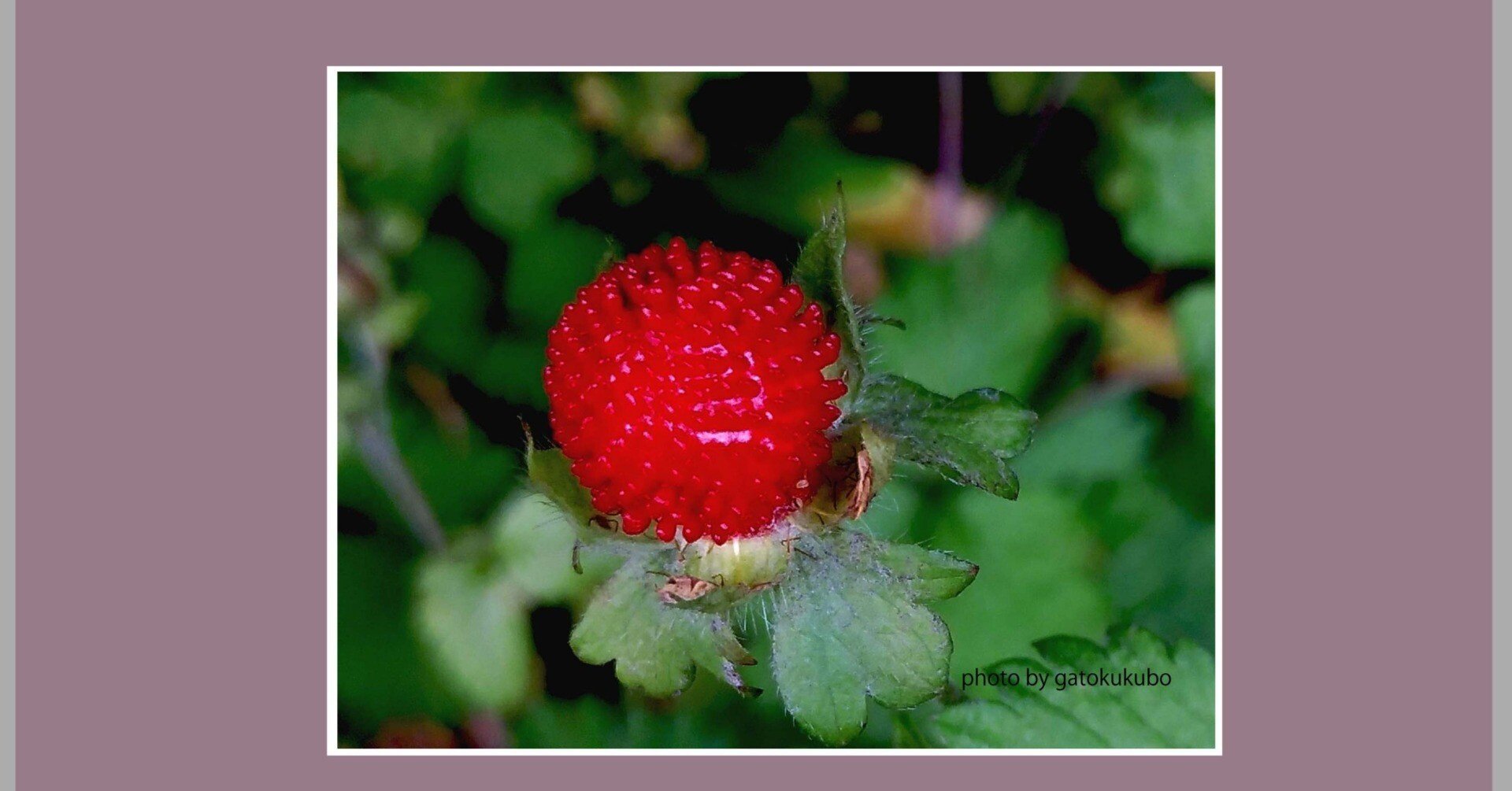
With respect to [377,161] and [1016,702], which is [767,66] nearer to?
[377,161]

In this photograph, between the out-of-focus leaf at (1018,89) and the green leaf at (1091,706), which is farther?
the out-of-focus leaf at (1018,89)

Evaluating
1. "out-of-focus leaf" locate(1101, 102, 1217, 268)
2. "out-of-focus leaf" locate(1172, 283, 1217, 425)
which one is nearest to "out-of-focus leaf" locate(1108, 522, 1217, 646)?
"out-of-focus leaf" locate(1172, 283, 1217, 425)

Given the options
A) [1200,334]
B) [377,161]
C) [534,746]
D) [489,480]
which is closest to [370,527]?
[489,480]

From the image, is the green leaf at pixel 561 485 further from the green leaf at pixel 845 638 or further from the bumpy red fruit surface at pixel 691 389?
the green leaf at pixel 845 638


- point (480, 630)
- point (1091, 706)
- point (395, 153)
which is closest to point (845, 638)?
point (1091, 706)

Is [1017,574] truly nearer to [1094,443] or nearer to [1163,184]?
[1094,443]

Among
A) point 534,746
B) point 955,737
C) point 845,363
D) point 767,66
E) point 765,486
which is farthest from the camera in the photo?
point 534,746

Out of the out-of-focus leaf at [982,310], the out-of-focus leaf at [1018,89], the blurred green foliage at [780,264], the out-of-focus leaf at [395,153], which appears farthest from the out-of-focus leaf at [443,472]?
the out-of-focus leaf at [1018,89]
